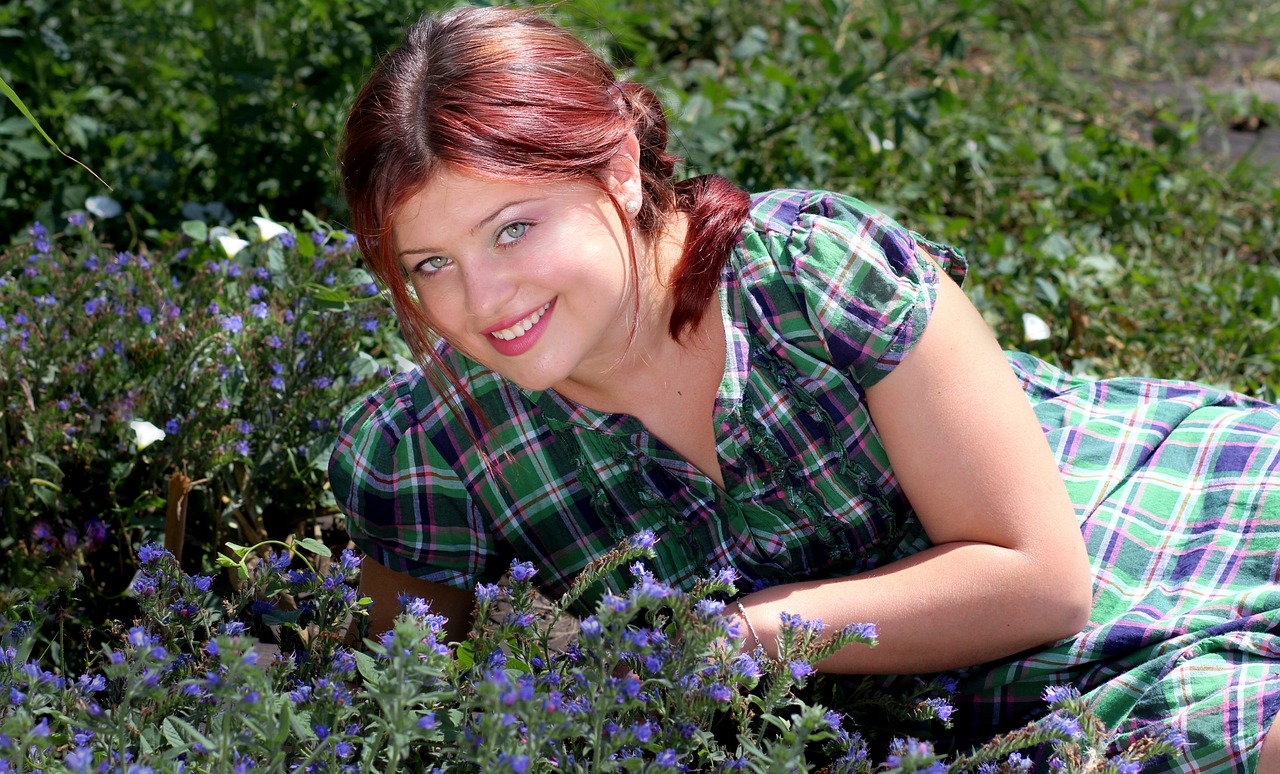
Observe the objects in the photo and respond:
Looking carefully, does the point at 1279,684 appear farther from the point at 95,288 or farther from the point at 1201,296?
A: the point at 95,288

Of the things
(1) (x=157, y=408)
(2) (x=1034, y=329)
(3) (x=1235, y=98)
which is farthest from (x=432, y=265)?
(3) (x=1235, y=98)

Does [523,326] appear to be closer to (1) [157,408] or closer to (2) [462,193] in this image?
(2) [462,193]

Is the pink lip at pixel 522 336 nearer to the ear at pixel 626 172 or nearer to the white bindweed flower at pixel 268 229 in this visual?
the ear at pixel 626 172

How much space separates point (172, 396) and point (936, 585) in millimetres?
1213

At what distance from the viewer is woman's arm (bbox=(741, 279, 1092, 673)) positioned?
1.57 m

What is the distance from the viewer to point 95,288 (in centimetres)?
239

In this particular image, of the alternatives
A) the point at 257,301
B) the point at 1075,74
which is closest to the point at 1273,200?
the point at 1075,74

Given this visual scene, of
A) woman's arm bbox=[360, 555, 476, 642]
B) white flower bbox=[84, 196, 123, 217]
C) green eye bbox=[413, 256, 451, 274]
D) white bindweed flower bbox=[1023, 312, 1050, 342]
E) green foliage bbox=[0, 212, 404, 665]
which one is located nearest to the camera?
green eye bbox=[413, 256, 451, 274]

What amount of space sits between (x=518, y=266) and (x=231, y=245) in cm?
113

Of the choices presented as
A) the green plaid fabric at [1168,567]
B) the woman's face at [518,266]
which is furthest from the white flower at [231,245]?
the green plaid fabric at [1168,567]

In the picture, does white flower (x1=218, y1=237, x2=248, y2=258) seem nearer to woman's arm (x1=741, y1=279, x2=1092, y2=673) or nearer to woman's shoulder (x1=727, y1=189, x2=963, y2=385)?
woman's shoulder (x1=727, y1=189, x2=963, y2=385)

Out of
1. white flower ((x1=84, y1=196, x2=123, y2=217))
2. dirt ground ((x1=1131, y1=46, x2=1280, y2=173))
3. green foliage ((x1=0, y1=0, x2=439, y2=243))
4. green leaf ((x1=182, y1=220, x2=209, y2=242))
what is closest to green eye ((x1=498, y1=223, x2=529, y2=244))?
green leaf ((x1=182, y1=220, x2=209, y2=242))

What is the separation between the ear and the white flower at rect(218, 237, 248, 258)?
1079 millimetres

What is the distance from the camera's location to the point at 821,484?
1.73 meters
